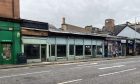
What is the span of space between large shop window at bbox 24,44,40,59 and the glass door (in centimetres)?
252

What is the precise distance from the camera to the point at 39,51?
36969 mm

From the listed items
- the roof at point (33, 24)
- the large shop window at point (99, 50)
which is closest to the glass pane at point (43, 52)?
the roof at point (33, 24)

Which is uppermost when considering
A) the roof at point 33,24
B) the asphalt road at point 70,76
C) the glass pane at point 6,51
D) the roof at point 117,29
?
the roof at point 117,29

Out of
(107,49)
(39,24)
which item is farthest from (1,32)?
(107,49)

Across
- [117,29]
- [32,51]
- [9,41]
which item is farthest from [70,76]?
[117,29]

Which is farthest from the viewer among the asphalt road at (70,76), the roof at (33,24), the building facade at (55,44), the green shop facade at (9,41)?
the building facade at (55,44)

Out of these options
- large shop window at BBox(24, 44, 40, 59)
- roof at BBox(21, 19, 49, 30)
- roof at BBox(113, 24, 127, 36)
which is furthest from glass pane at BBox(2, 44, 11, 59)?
roof at BBox(113, 24, 127, 36)

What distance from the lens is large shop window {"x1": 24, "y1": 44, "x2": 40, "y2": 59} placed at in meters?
35.1

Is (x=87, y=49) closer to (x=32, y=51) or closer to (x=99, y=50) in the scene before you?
(x=99, y=50)

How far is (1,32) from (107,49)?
2538 cm

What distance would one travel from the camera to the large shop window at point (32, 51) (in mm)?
35081

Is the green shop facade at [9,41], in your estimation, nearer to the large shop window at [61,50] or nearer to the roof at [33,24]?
the roof at [33,24]

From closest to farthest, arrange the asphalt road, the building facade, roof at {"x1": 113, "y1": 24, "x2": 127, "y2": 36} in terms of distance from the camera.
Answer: the asphalt road, the building facade, roof at {"x1": 113, "y1": 24, "x2": 127, "y2": 36}

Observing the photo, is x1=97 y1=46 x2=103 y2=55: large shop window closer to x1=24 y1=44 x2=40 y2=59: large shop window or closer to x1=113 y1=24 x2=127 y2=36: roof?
x1=24 y1=44 x2=40 y2=59: large shop window
